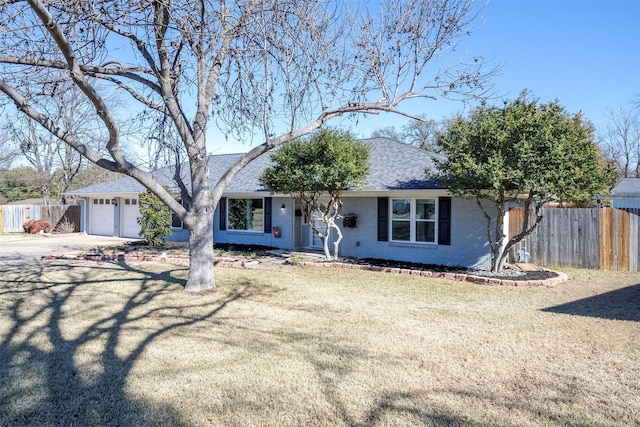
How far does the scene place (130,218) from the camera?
20.8m

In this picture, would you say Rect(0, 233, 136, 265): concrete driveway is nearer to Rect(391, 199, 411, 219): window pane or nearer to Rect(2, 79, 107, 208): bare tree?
Rect(2, 79, 107, 208): bare tree

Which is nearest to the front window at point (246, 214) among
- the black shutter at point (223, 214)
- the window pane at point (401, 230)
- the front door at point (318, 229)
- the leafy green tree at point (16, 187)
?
the black shutter at point (223, 214)

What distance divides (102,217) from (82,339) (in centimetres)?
1902

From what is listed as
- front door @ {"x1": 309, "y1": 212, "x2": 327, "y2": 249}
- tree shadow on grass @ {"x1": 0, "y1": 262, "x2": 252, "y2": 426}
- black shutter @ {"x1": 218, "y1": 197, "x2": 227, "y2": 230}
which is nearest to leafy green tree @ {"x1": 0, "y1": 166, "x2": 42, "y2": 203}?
black shutter @ {"x1": 218, "y1": 197, "x2": 227, "y2": 230}

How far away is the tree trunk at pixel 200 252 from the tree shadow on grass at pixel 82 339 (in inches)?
Answer: 15.8

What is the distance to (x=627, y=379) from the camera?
418 cm

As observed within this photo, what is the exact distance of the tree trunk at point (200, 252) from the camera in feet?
26.1

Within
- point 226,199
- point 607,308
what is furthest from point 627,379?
point 226,199

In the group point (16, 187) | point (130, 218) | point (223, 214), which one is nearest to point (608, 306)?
point (223, 214)

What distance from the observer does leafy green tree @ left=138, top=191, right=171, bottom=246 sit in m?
16.0

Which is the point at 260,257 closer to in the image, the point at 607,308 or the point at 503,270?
the point at 503,270

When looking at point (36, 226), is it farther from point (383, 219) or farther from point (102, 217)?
point (383, 219)

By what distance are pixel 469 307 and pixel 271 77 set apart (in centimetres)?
546

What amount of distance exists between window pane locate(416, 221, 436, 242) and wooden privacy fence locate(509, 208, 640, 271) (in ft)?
7.58
